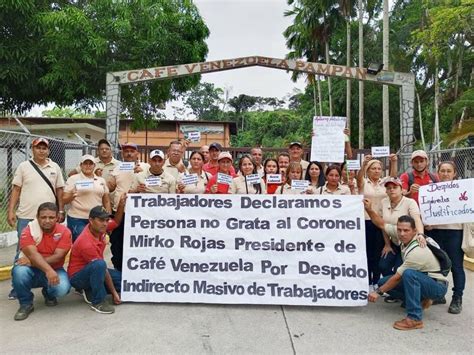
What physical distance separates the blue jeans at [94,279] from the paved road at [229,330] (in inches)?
7.7

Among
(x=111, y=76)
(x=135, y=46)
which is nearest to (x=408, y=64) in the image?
(x=135, y=46)

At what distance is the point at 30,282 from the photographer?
4.23 metres

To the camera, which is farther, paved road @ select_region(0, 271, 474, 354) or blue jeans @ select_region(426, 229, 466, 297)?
blue jeans @ select_region(426, 229, 466, 297)

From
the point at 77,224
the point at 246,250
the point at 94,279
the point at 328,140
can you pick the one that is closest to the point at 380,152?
the point at 328,140

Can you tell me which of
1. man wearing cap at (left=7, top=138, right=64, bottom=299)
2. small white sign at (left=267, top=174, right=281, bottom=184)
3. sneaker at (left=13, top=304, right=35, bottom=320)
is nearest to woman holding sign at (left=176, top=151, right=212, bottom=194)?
small white sign at (left=267, top=174, right=281, bottom=184)

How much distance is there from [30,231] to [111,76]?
472 cm

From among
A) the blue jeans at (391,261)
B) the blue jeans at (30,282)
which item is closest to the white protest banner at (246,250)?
the blue jeans at (391,261)

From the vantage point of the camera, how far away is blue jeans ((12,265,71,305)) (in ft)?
13.7

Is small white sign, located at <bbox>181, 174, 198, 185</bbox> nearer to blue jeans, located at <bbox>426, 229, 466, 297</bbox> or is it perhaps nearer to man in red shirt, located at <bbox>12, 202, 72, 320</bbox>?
man in red shirt, located at <bbox>12, 202, 72, 320</bbox>

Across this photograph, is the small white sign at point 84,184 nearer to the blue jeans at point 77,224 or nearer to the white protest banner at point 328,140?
the blue jeans at point 77,224

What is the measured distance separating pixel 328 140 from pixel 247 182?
60.4 inches

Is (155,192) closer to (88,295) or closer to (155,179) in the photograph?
(155,179)

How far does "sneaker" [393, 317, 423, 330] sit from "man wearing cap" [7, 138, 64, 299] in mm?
3728

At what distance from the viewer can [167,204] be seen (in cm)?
474
